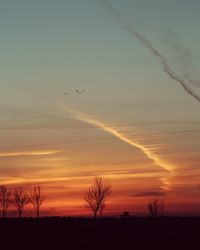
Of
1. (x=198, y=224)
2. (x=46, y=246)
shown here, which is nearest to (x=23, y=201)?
(x=198, y=224)

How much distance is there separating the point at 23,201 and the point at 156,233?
290 ft

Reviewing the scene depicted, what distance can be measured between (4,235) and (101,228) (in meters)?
20.5

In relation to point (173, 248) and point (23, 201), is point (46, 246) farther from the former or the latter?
point (23, 201)

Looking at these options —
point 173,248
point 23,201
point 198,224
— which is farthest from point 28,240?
point 23,201

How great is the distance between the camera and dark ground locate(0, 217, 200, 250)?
70.4 meters

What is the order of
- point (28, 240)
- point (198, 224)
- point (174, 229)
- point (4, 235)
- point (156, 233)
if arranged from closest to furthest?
1. point (28, 240)
2. point (4, 235)
3. point (156, 233)
4. point (174, 229)
5. point (198, 224)

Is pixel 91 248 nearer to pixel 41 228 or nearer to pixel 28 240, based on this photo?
pixel 28 240

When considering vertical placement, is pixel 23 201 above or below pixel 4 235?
above

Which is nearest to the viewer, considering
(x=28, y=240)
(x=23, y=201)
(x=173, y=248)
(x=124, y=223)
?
(x=173, y=248)

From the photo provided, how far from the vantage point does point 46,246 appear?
70438 mm

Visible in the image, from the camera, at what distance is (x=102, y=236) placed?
274 ft

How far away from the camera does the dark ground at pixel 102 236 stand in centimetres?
7044

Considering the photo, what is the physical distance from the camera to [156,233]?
8762 cm

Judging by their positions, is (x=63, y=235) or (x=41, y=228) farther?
Answer: (x=41, y=228)
